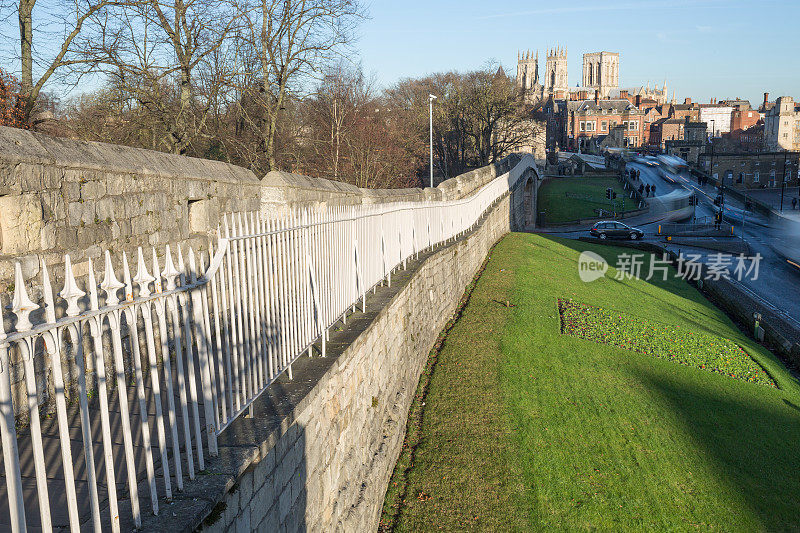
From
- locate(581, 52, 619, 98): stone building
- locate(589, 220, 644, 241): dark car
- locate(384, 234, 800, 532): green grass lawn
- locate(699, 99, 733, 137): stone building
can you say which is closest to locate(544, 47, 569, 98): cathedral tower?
locate(581, 52, 619, 98): stone building

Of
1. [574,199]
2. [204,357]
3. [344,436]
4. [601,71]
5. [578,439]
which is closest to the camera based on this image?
[204,357]

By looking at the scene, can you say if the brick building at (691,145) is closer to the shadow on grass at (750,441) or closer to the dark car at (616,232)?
the dark car at (616,232)

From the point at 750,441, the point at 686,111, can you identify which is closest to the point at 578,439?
the point at 750,441

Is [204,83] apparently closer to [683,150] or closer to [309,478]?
[309,478]

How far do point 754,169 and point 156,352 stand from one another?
9394 cm

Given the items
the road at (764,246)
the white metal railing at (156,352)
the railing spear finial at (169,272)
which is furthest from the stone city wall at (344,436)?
the road at (764,246)

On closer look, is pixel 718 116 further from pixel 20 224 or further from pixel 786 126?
pixel 20 224

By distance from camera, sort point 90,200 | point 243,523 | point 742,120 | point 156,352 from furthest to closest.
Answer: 1. point 742,120
2. point 156,352
3. point 90,200
4. point 243,523

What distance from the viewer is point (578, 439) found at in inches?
405

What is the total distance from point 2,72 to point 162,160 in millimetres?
10626

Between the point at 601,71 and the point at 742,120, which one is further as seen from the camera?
the point at 601,71

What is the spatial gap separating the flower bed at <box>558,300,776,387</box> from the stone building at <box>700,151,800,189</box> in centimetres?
7523
